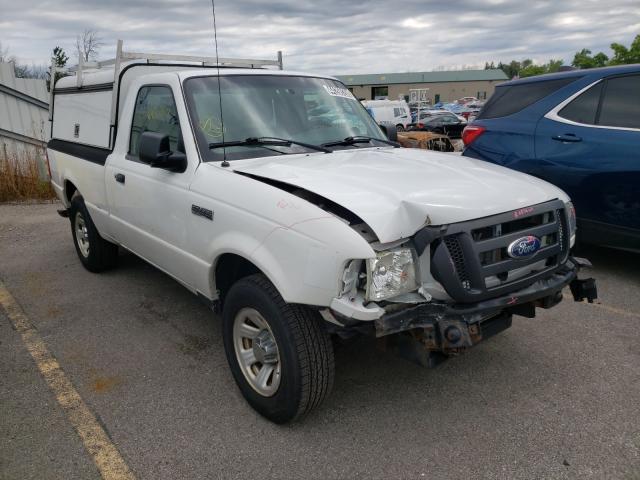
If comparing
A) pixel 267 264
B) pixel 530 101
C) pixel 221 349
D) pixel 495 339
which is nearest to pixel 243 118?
pixel 267 264

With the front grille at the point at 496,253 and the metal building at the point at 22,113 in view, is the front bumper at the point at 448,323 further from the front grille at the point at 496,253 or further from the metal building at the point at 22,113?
the metal building at the point at 22,113

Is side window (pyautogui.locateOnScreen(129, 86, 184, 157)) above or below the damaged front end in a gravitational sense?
above

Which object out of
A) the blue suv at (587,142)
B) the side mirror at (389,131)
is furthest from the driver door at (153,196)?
the blue suv at (587,142)

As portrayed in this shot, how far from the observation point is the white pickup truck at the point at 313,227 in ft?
8.41

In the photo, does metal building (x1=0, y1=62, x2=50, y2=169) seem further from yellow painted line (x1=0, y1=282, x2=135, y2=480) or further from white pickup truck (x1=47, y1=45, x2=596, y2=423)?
white pickup truck (x1=47, y1=45, x2=596, y2=423)

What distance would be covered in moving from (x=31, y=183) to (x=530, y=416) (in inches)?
397

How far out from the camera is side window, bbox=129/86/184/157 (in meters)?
3.77

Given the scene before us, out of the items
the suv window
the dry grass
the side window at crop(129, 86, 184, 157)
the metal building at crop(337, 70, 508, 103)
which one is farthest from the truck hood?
the metal building at crop(337, 70, 508, 103)

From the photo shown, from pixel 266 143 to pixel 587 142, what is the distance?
3.24m

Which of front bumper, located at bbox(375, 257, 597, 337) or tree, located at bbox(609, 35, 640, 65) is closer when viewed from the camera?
front bumper, located at bbox(375, 257, 597, 337)

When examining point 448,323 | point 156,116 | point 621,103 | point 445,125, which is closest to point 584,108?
point 621,103

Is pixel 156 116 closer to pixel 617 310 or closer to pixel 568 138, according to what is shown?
pixel 568 138

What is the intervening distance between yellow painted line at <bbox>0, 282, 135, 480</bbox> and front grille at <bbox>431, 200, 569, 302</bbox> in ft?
6.17

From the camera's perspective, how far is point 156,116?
403 centimetres
